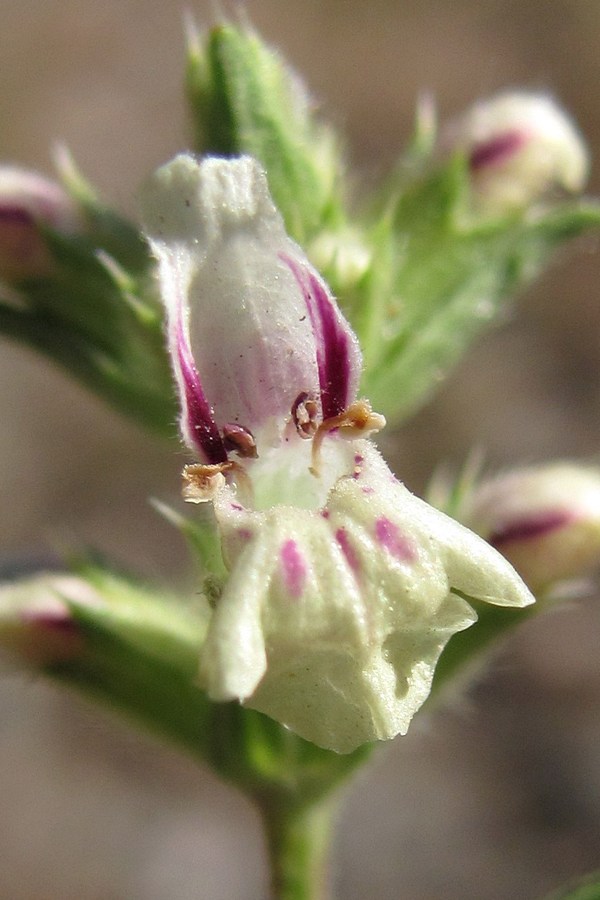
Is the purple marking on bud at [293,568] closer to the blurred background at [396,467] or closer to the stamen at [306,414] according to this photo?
the stamen at [306,414]

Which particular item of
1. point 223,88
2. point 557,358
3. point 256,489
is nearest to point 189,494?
point 256,489

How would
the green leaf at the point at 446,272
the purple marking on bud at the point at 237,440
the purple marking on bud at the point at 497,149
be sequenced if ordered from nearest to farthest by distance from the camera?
the purple marking on bud at the point at 237,440 < the green leaf at the point at 446,272 < the purple marking on bud at the point at 497,149

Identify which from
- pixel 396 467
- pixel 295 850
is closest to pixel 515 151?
pixel 295 850

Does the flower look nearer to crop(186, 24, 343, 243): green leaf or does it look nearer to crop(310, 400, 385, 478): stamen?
crop(310, 400, 385, 478): stamen

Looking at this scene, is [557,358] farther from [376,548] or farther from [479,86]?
[376,548]

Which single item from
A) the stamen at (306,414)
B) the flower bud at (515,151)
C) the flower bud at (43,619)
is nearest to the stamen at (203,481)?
the stamen at (306,414)

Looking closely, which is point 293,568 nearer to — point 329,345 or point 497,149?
point 329,345
